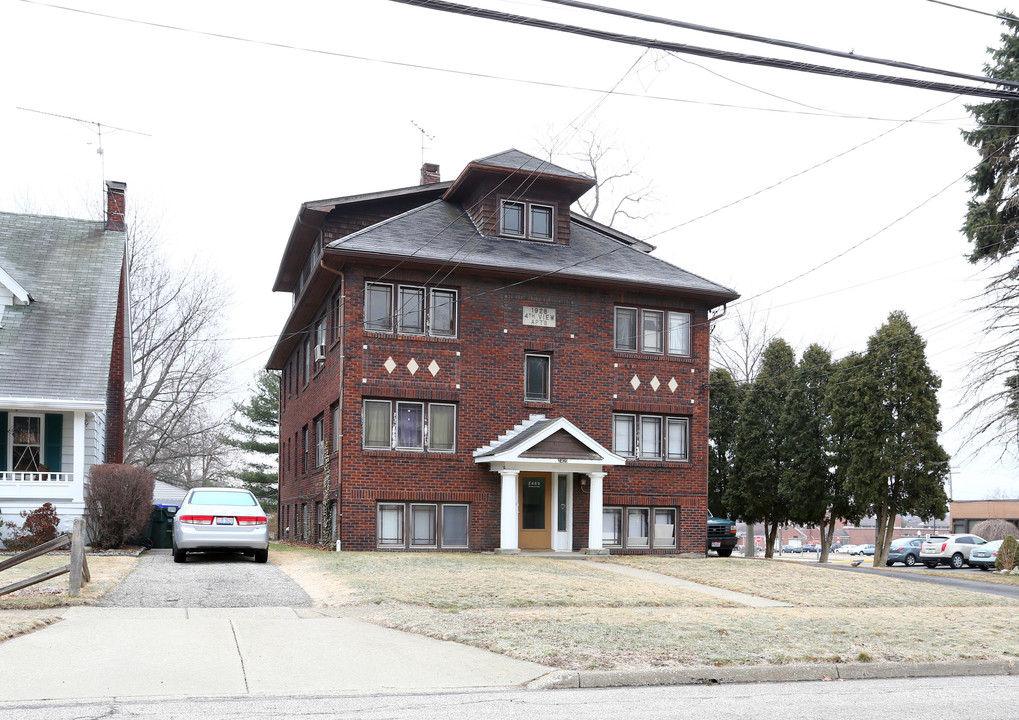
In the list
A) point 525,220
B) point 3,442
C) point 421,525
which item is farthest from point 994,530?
point 3,442

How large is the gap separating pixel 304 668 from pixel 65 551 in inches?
535

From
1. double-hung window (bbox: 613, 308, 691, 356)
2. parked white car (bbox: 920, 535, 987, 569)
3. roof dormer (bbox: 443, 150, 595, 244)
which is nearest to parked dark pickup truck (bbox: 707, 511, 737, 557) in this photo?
double-hung window (bbox: 613, 308, 691, 356)

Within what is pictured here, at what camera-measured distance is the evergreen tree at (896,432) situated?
115 feet

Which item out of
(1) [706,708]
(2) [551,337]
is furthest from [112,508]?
(1) [706,708]

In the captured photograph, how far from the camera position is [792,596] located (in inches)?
645

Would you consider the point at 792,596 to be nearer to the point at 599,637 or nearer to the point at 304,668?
the point at 599,637

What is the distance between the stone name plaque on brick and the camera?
26.2m

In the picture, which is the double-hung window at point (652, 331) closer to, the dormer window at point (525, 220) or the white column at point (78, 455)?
the dormer window at point (525, 220)

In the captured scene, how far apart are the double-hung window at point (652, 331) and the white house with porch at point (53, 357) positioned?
1312 centimetres

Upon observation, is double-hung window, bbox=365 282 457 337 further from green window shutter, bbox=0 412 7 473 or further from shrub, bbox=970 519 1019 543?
shrub, bbox=970 519 1019 543

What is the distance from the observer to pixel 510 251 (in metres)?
26.4

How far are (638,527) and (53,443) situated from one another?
49.0ft

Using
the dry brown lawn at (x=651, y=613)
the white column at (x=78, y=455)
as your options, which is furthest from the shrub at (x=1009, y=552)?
the white column at (x=78, y=455)

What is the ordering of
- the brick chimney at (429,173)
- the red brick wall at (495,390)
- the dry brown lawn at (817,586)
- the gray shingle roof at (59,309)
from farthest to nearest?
1. the brick chimney at (429,173)
2. the red brick wall at (495,390)
3. the gray shingle roof at (59,309)
4. the dry brown lawn at (817,586)
